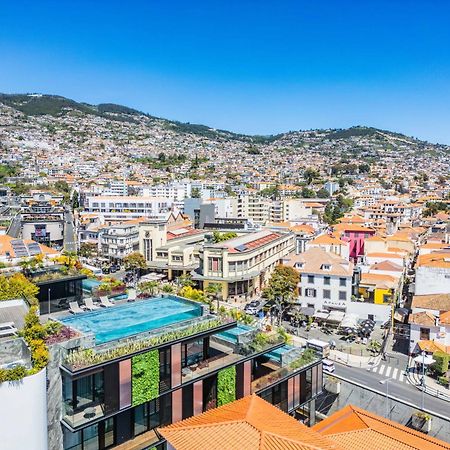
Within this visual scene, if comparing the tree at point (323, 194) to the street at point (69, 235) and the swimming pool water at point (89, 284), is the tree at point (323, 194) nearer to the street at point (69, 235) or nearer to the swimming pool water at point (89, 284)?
the street at point (69, 235)

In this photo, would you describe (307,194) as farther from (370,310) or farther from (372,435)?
(372,435)

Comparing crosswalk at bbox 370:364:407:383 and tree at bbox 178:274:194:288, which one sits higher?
tree at bbox 178:274:194:288

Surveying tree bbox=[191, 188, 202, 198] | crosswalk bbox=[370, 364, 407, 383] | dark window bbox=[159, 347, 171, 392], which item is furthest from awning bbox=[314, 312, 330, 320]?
tree bbox=[191, 188, 202, 198]

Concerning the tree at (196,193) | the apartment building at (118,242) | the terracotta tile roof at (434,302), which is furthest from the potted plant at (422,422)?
the tree at (196,193)

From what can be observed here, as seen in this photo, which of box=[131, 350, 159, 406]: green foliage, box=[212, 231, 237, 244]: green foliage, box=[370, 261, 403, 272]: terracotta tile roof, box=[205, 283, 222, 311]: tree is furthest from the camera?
box=[212, 231, 237, 244]: green foliage

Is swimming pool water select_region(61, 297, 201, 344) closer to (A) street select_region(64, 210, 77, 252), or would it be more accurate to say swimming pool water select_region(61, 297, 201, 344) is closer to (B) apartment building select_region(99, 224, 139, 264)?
(B) apartment building select_region(99, 224, 139, 264)

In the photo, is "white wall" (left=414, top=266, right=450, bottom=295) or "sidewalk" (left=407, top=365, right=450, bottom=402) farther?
"white wall" (left=414, top=266, right=450, bottom=295)

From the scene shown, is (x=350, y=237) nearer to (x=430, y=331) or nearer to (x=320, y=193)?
(x=430, y=331)
